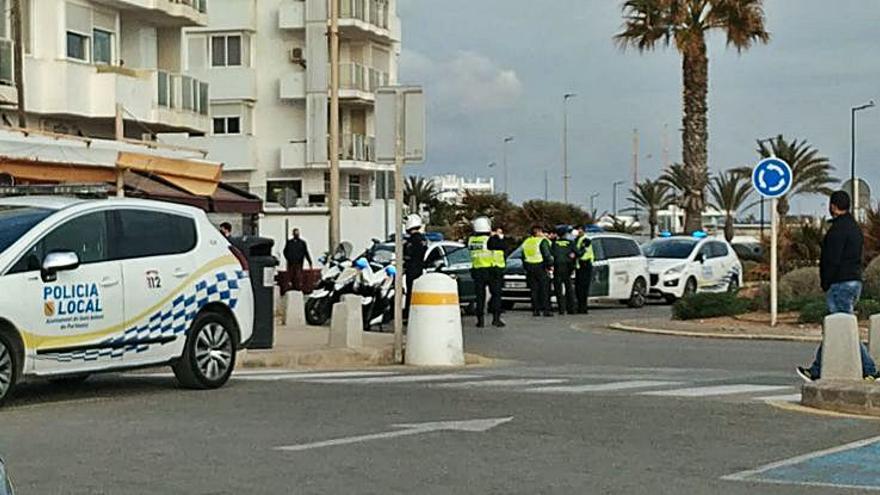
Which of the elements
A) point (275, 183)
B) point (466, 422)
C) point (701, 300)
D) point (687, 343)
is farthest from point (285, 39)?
point (466, 422)

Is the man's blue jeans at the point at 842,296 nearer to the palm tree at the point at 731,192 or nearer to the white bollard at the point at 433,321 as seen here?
the white bollard at the point at 433,321

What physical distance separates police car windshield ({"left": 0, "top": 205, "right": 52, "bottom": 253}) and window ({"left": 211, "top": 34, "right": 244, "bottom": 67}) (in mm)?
48494

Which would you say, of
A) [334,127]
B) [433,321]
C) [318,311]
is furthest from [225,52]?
[433,321]

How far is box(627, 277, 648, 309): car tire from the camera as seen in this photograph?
35.1 meters

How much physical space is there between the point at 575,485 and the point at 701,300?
19205 millimetres

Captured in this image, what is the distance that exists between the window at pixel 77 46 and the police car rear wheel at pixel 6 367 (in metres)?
24.5

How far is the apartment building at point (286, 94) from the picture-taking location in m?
60.8

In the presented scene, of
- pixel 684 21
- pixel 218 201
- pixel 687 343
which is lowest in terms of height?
pixel 687 343

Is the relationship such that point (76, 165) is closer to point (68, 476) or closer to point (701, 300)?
point (701, 300)

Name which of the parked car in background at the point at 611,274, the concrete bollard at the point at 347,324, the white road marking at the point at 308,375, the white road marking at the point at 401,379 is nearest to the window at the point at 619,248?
the parked car in background at the point at 611,274

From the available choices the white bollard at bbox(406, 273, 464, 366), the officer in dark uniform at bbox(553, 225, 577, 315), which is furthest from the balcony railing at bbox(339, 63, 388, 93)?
the white bollard at bbox(406, 273, 464, 366)

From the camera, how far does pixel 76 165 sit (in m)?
22.5

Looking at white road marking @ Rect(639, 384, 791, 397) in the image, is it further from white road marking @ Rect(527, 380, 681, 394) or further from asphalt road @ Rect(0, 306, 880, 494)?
white road marking @ Rect(527, 380, 681, 394)

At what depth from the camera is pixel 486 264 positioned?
26406mm
